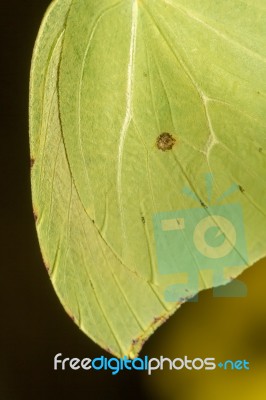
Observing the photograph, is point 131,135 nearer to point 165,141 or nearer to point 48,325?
point 165,141

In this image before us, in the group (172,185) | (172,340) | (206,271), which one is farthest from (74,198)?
(172,340)

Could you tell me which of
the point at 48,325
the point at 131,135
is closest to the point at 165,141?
the point at 131,135

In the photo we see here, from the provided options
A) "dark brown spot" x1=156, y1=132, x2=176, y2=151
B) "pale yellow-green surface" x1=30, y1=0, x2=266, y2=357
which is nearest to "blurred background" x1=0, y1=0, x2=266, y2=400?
"pale yellow-green surface" x1=30, y1=0, x2=266, y2=357

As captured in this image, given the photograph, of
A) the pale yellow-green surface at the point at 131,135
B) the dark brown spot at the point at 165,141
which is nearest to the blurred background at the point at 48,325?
the pale yellow-green surface at the point at 131,135

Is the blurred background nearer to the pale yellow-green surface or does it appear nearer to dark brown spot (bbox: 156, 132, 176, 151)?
the pale yellow-green surface

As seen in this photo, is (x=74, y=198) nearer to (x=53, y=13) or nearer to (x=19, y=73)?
(x=53, y=13)

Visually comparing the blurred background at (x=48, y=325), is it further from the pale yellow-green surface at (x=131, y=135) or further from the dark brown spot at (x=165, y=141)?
the dark brown spot at (x=165, y=141)
